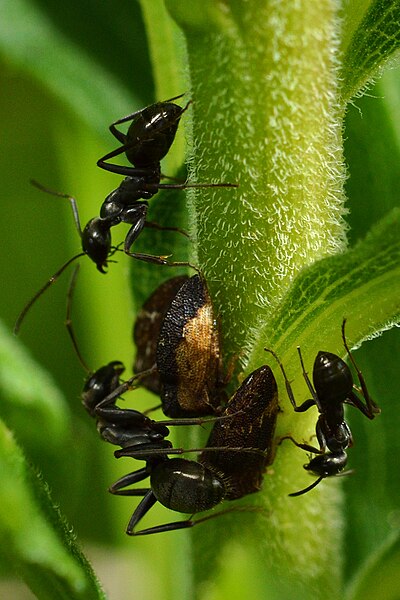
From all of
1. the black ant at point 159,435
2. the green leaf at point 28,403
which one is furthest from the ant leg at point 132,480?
the green leaf at point 28,403

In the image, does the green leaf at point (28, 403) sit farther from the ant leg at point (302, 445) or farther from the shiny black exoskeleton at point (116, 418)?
the ant leg at point (302, 445)

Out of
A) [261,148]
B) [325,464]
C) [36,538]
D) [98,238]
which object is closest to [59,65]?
[98,238]

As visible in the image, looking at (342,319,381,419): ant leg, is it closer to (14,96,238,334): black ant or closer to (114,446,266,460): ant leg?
(114,446,266,460): ant leg

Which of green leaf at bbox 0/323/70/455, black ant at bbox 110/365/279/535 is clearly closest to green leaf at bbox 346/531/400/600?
black ant at bbox 110/365/279/535

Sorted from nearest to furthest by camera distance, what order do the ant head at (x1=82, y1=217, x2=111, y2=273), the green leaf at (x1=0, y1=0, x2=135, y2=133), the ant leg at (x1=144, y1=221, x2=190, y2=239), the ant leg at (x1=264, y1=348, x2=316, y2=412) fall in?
1. the ant leg at (x1=264, y1=348, x2=316, y2=412)
2. the ant leg at (x1=144, y1=221, x2=190, y2=239)
3. the ant head at (x1=82, y1=217, x2=111, y2=273)
4. the green leaf at (x1=0, y1=0, x2=135, y2=133)

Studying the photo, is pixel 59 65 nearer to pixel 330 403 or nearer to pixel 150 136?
pixel 150 136

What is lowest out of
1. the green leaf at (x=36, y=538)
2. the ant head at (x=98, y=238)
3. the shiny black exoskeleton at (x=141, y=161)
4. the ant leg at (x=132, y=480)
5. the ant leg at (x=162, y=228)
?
the ant leg at (x=132, y=480)
